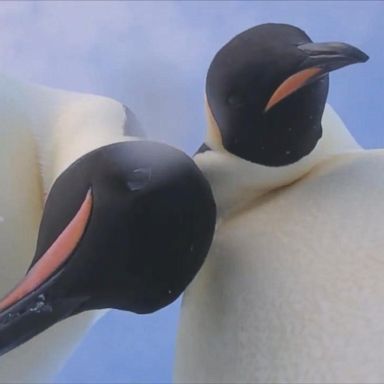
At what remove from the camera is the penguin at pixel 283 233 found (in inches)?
28.7

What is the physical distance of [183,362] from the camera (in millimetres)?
881

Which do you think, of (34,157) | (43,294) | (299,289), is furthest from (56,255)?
(34,157)

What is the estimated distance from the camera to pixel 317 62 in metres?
0.77

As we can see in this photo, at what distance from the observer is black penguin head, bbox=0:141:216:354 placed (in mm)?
718

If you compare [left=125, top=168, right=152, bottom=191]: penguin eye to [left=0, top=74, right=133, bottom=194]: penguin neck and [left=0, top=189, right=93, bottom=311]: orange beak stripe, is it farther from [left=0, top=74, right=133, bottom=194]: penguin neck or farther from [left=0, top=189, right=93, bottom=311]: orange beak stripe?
[left=0, top=74, right=133, bottom=194]: penguin neck

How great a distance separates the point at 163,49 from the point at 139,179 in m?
0.31

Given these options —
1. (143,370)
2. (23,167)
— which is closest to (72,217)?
(23,167)

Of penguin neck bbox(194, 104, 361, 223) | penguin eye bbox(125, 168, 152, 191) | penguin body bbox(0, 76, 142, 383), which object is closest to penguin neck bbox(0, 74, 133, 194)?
penguin body bbox(0, 76, 142, 383)

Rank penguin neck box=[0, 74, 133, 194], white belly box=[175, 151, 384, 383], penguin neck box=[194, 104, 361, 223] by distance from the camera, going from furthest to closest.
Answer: penguin neck box=[0, 74, 133, 194], penguin neck box=[194, 104, 361, 223], white belly box=[175, 151, 384, 383]

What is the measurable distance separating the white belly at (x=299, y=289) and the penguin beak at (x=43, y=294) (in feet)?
0.46

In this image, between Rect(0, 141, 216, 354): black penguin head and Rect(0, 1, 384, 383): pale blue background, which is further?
Rect(0, 1, 384, 383): pale blue background

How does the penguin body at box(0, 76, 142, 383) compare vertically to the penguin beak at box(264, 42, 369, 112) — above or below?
below

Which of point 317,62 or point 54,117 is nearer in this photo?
point 317,62

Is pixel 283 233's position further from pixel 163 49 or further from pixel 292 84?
pixel 163 49
